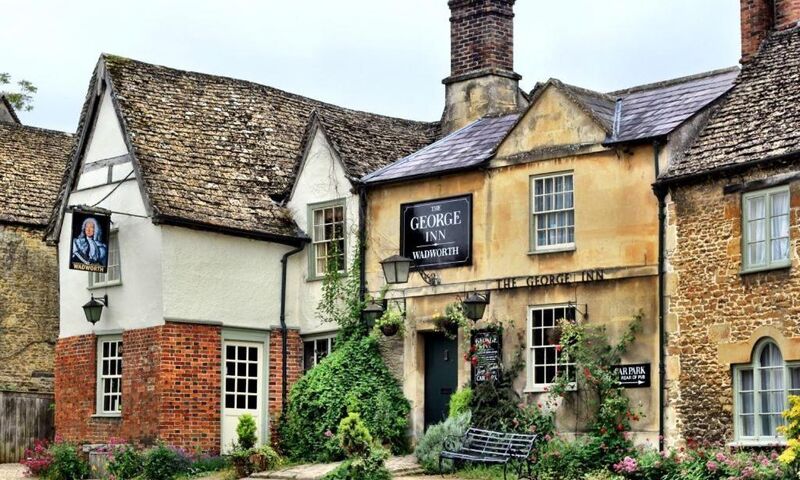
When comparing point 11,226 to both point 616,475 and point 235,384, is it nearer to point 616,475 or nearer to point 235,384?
point 235,384

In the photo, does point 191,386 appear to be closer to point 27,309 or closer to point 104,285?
point 104,285

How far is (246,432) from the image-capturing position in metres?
27.2

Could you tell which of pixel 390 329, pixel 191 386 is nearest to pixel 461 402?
pixel 390 329

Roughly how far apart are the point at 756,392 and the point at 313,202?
10992mm

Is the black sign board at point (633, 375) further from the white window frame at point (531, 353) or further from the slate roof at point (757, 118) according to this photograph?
the slate roof at point (757, 118)

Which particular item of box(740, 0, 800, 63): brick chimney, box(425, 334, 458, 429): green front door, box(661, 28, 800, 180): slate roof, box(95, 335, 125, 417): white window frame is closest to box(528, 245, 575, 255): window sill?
box(661, 28, 800, 180): slate roof

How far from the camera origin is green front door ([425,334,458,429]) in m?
28.1

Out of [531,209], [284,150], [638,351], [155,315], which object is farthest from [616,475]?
[284,150]

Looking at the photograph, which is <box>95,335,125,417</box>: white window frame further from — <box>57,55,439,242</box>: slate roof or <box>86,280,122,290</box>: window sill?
<box>57,55,439,242</box>: slate roof

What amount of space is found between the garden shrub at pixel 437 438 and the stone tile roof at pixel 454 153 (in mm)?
4797

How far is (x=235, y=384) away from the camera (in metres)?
30.0

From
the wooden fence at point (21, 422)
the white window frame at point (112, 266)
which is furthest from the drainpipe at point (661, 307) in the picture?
the wooden fence at point (21, 422)

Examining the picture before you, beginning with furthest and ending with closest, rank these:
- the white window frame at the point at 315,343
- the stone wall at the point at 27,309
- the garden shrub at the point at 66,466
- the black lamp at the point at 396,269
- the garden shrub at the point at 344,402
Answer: the stone wall at the point at 27,309 < the white window frame at the point at 315,343 < the garden shrub at the point at 66,466 < the garden shrub at the point at 344,402 < the black lamp at the point at 396,269

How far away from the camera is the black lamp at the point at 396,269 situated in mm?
27562
